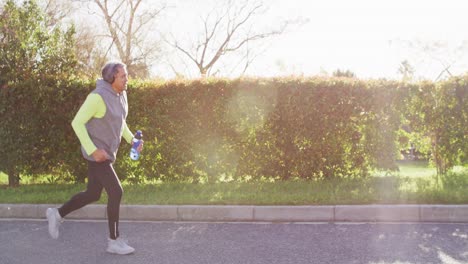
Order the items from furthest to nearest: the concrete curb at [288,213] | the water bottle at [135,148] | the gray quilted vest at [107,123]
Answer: the concrete curb at [288,213]
the water bottle at [135,148]
the gray quilted vest at [107,123]

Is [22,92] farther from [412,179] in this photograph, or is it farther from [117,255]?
[412,179]

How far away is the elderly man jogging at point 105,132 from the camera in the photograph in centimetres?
450

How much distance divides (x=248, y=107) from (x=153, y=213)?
9.65 feet

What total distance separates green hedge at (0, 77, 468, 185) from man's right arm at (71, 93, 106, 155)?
4.48 meters

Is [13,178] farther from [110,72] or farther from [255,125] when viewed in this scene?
[110,72]

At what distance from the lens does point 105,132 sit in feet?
15.2

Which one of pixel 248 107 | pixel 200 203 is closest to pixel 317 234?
pixel 200 203

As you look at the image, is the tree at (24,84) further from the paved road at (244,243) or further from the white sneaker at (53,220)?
the white sneaker at (53,220)

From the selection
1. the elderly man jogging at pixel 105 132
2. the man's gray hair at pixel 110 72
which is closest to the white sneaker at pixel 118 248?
the elderly man jogging at pixel 105 132

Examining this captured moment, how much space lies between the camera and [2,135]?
916cm

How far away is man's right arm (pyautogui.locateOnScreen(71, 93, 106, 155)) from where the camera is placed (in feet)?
14.5

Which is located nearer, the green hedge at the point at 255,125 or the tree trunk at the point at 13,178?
the green hedge at the point at 255,125

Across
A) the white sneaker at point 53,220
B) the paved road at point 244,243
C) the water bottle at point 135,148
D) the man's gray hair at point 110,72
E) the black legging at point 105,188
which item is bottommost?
the paved road at point 244,243

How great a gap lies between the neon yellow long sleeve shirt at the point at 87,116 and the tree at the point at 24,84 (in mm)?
4997
